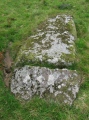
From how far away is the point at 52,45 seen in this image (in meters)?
7.13

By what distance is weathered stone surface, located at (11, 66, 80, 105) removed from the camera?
574 centimetres

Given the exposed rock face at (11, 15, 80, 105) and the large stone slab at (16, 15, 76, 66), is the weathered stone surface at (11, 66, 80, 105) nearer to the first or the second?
the exposed rock face at (11, 15, 80, 105)

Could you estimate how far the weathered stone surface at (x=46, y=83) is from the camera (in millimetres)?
5738

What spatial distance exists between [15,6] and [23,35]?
3028 mm

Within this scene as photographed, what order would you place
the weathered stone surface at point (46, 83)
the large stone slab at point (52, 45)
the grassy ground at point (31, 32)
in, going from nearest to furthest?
the grassy ground at point (31, 32)
the weathered stone surface at point (46, 83)
the large stone slab at point (52, 45)

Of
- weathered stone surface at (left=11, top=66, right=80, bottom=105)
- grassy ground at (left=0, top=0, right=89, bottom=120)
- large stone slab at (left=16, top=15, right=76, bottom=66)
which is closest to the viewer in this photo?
grassy ground at (left=0, top=0, right=89, bottom=120)

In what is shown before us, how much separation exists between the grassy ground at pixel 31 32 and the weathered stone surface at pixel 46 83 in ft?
0.62

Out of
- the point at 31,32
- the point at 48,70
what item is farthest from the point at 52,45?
the point at 31,32

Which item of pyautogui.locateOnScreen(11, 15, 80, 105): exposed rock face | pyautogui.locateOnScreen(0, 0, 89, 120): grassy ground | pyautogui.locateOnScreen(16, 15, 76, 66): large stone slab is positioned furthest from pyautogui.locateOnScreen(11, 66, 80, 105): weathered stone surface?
pyautogui.locateOnScreen(16, 15, 76, 66): large stone slab

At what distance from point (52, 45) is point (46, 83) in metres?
1.61

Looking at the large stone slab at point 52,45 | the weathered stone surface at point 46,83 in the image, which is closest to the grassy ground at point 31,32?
the weathered stone surface at point 46,83

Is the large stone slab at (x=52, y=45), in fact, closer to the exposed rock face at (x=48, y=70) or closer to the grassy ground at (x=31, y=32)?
the exposed rock face at (x=48, y=70)

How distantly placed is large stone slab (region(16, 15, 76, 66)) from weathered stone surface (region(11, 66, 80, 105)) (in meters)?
0.39

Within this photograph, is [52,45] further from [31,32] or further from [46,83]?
[46,83]
